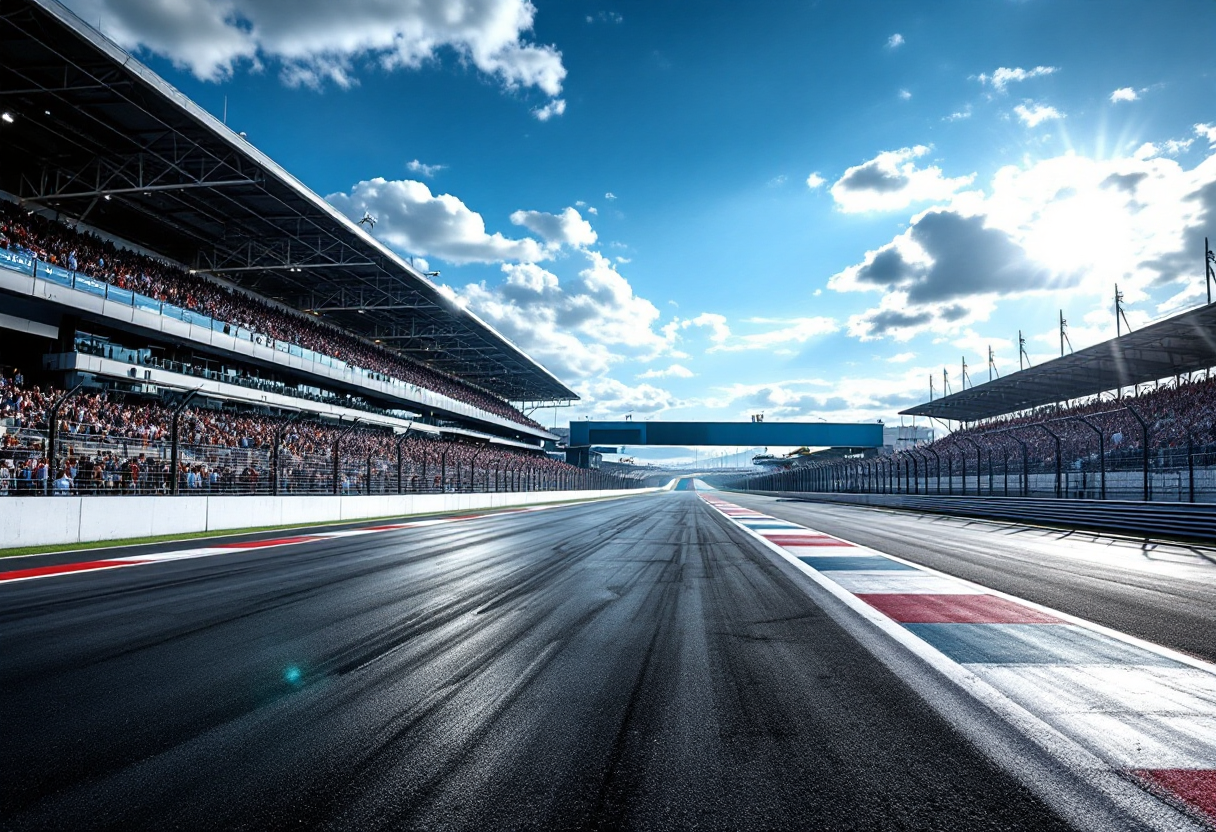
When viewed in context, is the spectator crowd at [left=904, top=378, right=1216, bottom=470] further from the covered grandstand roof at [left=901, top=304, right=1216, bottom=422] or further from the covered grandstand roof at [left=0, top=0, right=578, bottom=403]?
the covered grandstand roof at [left=0, top=0, right=578, bottom=403]

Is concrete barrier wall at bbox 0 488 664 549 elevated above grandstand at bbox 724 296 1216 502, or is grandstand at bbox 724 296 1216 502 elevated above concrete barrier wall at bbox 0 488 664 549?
grandstand at bbox 724 296 1216 502

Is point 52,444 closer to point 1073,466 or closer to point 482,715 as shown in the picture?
point 482,715

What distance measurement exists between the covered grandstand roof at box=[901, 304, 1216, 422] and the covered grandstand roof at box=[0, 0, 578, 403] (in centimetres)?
3282

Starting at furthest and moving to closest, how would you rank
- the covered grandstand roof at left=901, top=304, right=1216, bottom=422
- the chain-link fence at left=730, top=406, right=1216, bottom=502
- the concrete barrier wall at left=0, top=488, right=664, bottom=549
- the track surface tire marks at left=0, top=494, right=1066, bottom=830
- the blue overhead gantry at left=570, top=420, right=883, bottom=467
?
1. the blue overhead gantry at left=570, top=420, right=883, bottom=467
2. the covered grandstand roof at left=901, top=304, right=1216, bottom=422
3. the chain-link fence at left=730, top=406, right=1216, bottom=502
4. the concrete barrier wall at left=0, top=488, right=664, bottom=549
5. the track surface tire marks at left=0, top=494, right=1066, bottom=830

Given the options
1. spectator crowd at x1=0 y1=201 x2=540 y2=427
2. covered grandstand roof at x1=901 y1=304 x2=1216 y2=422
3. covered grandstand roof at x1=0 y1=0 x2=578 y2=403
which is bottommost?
A: covered grandstand roof at x1=901 y1=304 x2=1216 y2=422

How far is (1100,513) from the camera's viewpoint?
1412 centimetres

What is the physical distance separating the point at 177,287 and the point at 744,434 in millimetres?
57236

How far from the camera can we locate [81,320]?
21703 millimetres

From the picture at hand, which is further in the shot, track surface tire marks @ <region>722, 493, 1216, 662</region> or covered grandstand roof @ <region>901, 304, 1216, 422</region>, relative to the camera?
covered grandstand roof @ <region>901, 304, 1216, 422</region>

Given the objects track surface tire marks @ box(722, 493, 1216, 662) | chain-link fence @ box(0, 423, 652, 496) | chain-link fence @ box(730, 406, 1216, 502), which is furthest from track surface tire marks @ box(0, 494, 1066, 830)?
chain-link fence @ box(730, 406, 1216, 502)

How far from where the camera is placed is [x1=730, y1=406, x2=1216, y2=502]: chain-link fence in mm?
14344

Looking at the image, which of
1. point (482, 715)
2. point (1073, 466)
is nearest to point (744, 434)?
point (1073, 466)

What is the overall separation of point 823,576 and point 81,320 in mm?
25948

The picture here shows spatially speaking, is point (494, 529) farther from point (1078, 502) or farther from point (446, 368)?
point (446, 368)
